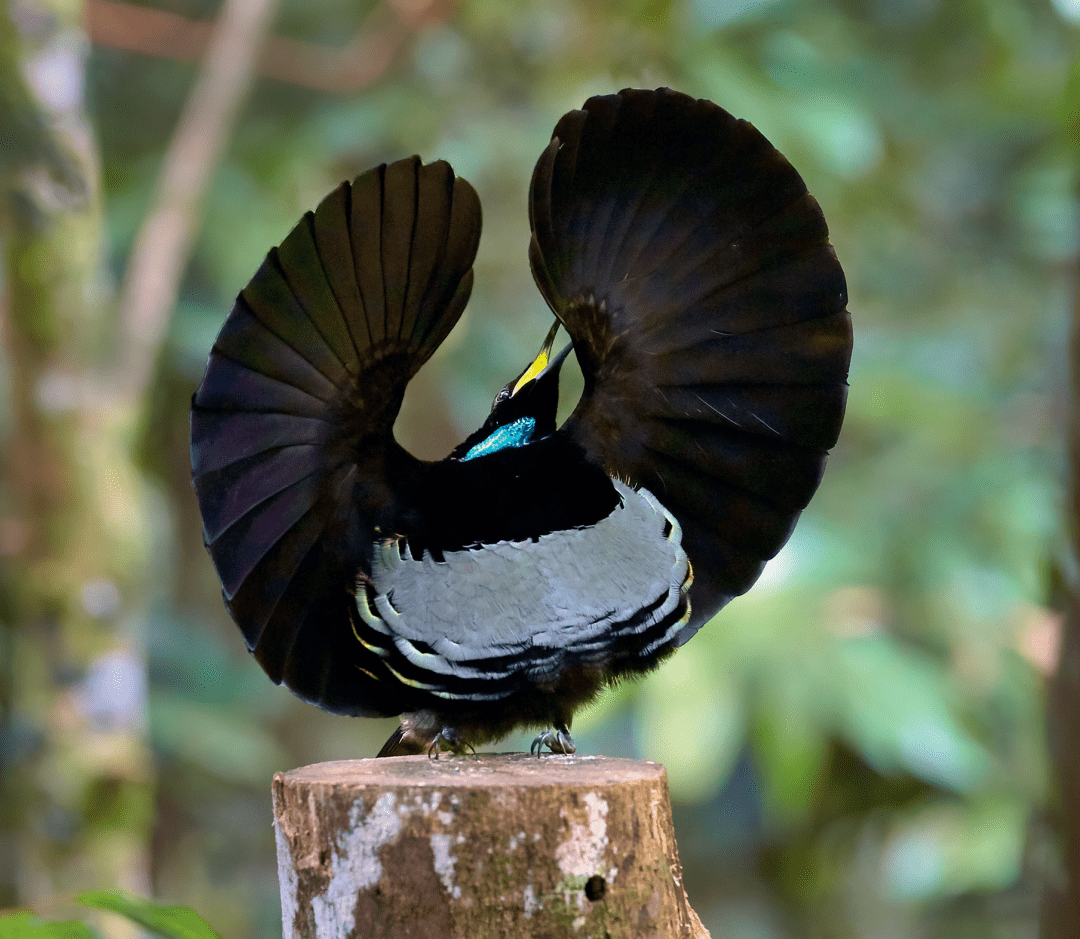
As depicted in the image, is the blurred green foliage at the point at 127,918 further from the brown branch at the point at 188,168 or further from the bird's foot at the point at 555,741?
the brown branch at the point at 188,168

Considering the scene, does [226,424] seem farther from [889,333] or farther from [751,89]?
[889,333]

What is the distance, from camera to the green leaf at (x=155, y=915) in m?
1.07

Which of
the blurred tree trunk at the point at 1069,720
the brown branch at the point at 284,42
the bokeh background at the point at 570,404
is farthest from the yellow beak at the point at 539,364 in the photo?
the brown branch at the point at 284,42

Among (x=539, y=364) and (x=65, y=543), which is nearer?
(x=539, y=364)

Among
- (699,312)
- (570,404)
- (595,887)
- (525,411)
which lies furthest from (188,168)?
(595,887)

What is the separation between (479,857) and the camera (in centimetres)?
118

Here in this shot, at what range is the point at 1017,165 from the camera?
5.39 metres

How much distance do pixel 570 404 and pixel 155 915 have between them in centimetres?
281

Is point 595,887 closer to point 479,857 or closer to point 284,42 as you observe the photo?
point 479,857

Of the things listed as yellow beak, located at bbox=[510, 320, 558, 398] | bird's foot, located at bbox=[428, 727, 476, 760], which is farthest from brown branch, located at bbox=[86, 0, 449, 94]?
bird's foot, located at bbox=[428, 727, 476, 760]

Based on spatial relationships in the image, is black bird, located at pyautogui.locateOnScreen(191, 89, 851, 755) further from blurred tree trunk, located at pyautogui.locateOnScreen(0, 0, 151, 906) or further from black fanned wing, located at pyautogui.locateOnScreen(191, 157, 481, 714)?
blurred tree trunk, located at pyautogui.locateOnScreen(0, 0, 151, 906)

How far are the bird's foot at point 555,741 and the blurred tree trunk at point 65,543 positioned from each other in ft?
6.07

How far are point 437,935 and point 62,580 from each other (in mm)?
2111

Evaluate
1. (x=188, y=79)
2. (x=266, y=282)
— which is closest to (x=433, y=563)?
(x=266, y=282)
